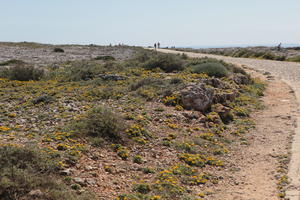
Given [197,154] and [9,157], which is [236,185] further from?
[9,157]

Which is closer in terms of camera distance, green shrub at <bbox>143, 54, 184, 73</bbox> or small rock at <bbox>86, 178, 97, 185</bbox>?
small rock at <bbox>86, 178, 97, 185</bbox>

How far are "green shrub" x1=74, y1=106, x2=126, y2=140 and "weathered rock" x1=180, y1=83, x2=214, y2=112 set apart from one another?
3957 millimetres

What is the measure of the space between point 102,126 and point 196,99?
491cm

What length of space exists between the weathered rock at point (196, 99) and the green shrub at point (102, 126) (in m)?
3.96

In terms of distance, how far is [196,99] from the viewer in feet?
38.8

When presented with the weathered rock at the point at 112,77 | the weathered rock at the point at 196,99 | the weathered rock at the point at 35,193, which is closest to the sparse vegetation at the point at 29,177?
the weathered rock at the point at 35,193

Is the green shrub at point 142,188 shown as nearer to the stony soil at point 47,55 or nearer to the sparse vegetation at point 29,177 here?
the sparse vegetation at point 29,177

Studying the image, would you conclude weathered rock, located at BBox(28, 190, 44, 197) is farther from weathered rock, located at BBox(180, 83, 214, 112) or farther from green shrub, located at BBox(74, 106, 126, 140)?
weathered rock, located at BBox(180, 83, 214, 112)

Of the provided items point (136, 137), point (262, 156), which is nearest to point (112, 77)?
point (136, 137)

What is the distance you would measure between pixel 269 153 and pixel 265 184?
7.27ft

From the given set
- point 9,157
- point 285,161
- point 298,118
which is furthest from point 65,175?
point 298,118

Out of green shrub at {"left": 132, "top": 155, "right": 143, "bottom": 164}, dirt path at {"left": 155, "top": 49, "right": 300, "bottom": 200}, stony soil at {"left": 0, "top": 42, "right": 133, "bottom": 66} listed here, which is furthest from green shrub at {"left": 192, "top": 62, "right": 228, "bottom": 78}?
stony soil at {"left": 0, "top": 42, "right": 133, "bottom": 66}

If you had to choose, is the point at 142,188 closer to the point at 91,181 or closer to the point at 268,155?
the point at 91,181

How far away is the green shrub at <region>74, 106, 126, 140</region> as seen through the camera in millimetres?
8023
